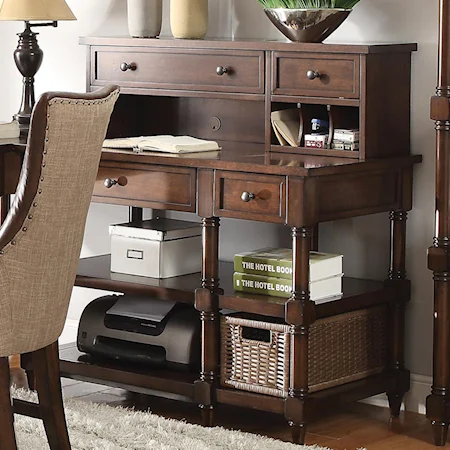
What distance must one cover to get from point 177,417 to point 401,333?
0.74 metres

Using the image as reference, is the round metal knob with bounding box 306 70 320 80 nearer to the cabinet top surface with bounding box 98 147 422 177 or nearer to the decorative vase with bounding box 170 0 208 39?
the cabinet top surface with bounding box 98 147 422 177

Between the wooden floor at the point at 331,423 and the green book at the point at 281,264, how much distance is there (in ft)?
1.55

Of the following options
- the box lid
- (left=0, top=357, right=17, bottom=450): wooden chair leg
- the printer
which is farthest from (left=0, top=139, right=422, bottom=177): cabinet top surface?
(left=0, top=357, right=17, bottom=450): wooden chair leg

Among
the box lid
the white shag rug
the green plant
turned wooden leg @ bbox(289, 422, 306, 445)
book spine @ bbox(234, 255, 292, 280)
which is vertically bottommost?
the white shag rug

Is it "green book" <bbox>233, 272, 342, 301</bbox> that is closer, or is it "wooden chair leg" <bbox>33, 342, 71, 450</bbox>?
"wooden chair leg" <bbox>33, 342, 71, 450</bbox>

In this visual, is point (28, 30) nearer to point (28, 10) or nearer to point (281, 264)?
point (28, 10)

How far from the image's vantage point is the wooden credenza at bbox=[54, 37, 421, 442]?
3.05 m

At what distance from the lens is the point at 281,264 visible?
3180 millimetres

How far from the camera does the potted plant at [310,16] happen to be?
3254 millimetres

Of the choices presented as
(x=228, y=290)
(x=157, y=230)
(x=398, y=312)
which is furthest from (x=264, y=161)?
(x=398, y=312)

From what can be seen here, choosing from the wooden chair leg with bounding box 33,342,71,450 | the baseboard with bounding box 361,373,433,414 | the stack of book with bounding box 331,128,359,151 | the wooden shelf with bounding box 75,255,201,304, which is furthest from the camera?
the baseboard with bounding box 361,373,433,414

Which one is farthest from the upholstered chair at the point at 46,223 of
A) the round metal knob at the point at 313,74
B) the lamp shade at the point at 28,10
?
the lamp shade at the point at 28,10

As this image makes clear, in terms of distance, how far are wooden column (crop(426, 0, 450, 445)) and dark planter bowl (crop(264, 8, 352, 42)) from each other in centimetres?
34

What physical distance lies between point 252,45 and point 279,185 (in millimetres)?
583
